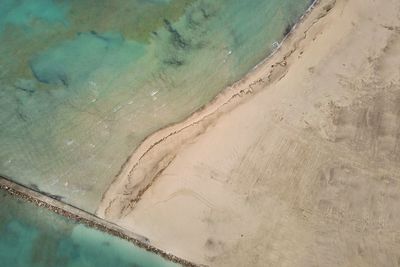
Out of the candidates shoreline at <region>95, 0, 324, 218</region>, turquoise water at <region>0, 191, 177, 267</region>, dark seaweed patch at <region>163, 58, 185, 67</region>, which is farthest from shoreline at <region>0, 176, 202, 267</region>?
dark seaweed patch at <region>163, 58, 185, 67</region>

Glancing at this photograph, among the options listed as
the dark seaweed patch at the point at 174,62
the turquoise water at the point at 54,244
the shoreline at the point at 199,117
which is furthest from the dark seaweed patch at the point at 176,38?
the turquoise water at the point at 54,244

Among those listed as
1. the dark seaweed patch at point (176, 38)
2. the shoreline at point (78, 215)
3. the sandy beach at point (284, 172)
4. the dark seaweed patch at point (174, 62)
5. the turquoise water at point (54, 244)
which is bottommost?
the turquoise water at point (54, 244)

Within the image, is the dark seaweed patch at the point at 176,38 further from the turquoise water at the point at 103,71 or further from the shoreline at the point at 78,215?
the shoreline at the point at 78,215

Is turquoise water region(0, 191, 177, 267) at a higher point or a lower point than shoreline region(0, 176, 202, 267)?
lower

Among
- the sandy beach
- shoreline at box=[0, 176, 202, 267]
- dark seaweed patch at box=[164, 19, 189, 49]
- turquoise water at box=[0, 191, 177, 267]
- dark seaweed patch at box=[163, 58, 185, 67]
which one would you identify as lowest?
turquoise water at box=[0, 191, 177, 267]

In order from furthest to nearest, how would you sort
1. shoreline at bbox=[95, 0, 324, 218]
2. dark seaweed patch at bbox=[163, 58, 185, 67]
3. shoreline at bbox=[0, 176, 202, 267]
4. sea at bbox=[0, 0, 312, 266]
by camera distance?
Answer: dark seaweed patch at bbox=[163, 58, 185, 67] < sea at bbox=[0, 0, 312, 266] < shoreline at bbox=[95, 0, 324, 218] < shoreline at bbox=[0, 176, 202, 267]

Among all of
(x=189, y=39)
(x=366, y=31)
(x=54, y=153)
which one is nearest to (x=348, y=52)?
(x=366, y=31)

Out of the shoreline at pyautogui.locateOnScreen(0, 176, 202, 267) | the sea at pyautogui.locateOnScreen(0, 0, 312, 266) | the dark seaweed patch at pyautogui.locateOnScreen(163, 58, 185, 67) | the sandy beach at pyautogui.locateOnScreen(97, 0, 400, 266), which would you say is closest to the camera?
the sandy beach at pyautogui.locateOnScreen(97, 0, 400, 266)

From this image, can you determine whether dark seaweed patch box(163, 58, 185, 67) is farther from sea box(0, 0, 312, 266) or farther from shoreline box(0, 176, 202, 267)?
shoreline box(0, 176, 202, 267)
